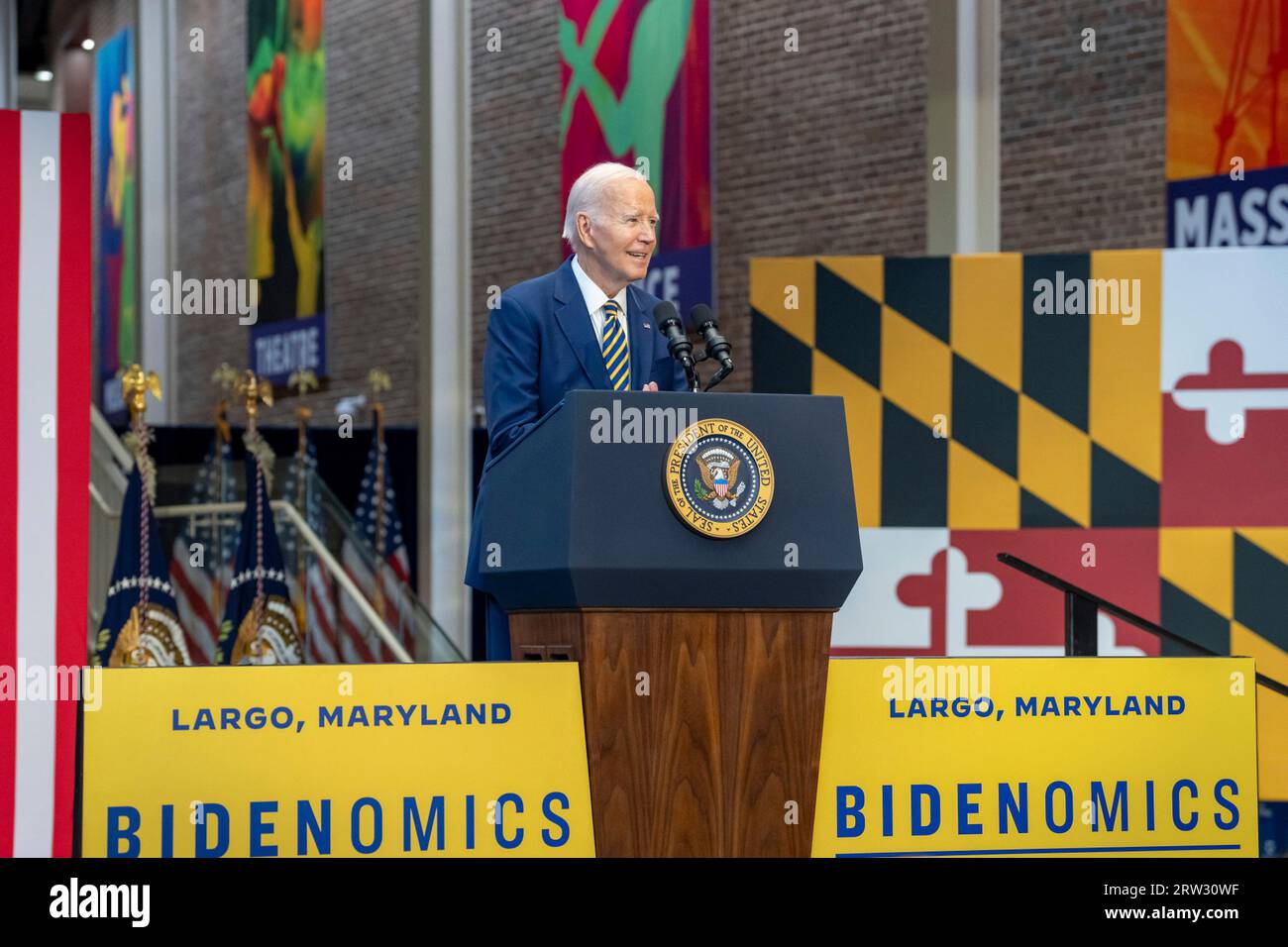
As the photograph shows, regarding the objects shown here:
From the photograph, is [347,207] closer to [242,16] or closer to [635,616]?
[242,16]

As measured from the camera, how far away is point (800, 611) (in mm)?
2537

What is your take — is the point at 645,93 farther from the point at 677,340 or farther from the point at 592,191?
the point at 677,340

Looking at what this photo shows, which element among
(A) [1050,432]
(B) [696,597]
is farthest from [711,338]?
(A) [1050,432]

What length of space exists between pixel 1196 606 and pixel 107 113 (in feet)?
35.8

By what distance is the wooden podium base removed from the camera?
250cm

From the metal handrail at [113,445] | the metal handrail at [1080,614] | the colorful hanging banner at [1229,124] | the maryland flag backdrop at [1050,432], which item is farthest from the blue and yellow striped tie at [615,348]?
the metal handrail at [113,445]

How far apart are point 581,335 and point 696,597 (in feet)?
1.95

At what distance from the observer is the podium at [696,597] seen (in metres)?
2.47

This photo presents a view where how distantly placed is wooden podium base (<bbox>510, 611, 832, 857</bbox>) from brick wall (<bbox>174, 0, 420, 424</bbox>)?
9.52 m

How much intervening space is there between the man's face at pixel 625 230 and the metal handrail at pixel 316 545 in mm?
4729

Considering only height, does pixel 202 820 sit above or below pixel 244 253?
below

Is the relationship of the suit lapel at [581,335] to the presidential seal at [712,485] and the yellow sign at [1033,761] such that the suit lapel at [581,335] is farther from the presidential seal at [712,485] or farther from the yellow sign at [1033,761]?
the yellow sign at [1033,761]

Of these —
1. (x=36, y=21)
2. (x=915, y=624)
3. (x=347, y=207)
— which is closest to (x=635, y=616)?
(x=915, y=624)

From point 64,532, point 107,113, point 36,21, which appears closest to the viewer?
point 64,532
